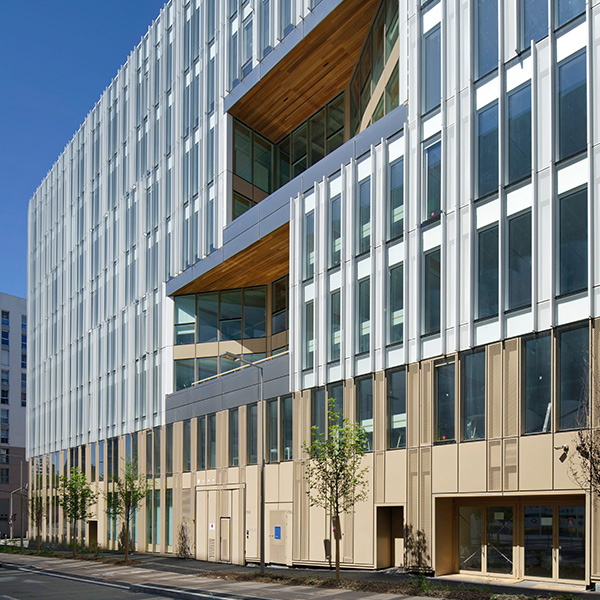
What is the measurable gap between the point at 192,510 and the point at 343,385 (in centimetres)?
1595

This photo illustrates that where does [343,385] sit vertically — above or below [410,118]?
below

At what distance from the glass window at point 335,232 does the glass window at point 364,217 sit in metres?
1.33

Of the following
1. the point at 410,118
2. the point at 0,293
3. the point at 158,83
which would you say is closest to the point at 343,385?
the point at 410,118

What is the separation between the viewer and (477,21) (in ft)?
79.4

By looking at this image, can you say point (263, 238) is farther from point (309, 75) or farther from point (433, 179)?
point (433, 179)

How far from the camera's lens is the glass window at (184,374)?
148 ft

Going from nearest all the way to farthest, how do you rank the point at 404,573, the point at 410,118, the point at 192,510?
the point at 404,573 → the point at 410,118 → the point at 192,510

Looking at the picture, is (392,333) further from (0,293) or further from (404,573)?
Answer: (0,293)

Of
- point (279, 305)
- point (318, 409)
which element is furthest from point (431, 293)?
point (279, 305)

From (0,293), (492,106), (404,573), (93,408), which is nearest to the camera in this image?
(492,106)

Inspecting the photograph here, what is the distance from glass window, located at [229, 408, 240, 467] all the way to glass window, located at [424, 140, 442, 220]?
16576 mm

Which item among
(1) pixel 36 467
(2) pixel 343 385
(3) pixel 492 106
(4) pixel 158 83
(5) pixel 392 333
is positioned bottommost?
(1) pixel 36 467

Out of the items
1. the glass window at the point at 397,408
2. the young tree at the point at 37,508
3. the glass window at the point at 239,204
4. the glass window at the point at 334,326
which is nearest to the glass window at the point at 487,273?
the glass window at the point at 397,408

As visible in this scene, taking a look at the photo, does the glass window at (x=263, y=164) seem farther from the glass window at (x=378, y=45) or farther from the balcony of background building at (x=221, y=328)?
the glass window at (x=378, y=45)
